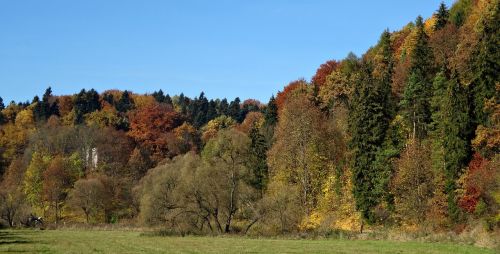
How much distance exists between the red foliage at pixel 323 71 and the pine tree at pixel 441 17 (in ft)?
81.4

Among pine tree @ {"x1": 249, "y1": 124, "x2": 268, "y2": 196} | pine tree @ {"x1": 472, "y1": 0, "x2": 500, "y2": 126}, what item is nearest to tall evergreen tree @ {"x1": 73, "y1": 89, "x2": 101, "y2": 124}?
pine tree @ {"x1": 249, "y1": 124, "x2": 268, "y2": 196}

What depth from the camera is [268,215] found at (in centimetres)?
6269

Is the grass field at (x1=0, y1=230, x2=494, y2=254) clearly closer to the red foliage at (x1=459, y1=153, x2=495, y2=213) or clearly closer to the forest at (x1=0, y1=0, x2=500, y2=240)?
the red foliage at (x1=459, y1=153, x2=495, y2=213)

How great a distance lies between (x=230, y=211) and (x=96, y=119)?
369 feet

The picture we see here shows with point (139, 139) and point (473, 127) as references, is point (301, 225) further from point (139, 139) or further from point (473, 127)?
point (139, 139)

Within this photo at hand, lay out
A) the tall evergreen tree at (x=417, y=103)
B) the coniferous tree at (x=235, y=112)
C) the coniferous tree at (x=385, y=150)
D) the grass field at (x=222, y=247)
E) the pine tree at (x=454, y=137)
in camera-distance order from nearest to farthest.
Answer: the grass field at (x=222, y=247), the pine tree at (x=454, y=137), the coniferous tree at (x=385, y=150), the tall evergreen tree at (x=417, y=103), the coniferous tree at (x=235, y=112)

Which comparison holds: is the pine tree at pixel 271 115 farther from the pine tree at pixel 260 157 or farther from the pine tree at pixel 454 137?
the pine tree at pixel 454 137

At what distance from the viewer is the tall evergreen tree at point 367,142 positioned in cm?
6388

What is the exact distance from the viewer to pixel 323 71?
118 m

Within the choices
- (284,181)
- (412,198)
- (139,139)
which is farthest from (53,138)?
(412,198)

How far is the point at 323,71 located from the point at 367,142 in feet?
177

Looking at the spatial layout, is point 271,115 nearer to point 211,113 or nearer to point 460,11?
point 460,11

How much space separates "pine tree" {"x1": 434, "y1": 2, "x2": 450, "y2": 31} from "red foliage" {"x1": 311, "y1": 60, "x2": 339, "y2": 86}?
81.4 ft

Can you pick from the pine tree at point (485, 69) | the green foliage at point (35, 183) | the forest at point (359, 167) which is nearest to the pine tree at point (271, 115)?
the forest at point (359, 167)
